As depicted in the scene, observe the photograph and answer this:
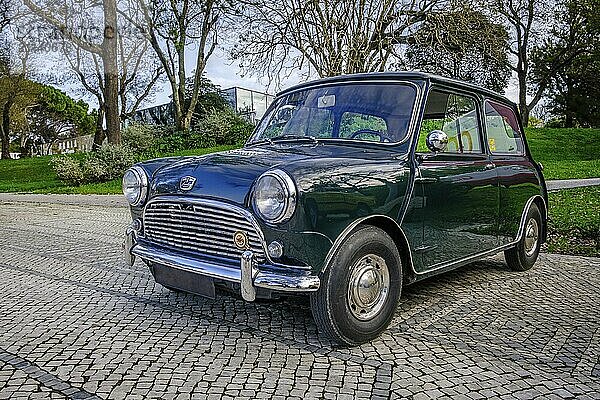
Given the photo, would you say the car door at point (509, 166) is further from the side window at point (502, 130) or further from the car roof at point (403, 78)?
the car roof at point (403, 78)

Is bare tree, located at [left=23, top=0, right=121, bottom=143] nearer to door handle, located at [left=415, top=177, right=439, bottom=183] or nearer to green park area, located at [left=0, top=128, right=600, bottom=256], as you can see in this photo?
green park area, located at [left=0, top=128, right=600, bottom=256]

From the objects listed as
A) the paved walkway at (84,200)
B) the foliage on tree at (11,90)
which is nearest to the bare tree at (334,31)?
the paved walkway at (84,200)

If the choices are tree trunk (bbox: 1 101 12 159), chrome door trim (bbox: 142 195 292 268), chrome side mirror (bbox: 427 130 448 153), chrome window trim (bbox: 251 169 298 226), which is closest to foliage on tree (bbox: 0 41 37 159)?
tree trunk (bbox: 1 101 12 159)

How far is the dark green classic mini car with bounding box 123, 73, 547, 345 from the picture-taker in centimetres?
345

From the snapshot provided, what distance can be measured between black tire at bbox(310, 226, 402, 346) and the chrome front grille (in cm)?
45

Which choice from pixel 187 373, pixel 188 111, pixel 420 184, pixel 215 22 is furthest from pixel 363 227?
pixel 188 111

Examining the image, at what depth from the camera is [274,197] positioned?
3.40 meters

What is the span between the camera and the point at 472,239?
4.78 meters

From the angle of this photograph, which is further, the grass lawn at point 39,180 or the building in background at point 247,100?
the building in background at point 247,100

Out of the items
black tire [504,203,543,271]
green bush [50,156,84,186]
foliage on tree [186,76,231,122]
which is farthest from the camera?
foliage on tree [186,76,231,122]

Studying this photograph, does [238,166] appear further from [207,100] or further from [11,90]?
[11,90]

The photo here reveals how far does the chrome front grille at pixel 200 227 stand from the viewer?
3529mm

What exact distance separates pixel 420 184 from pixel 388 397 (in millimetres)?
1650

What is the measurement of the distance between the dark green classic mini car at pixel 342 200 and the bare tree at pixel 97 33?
17830 mm
